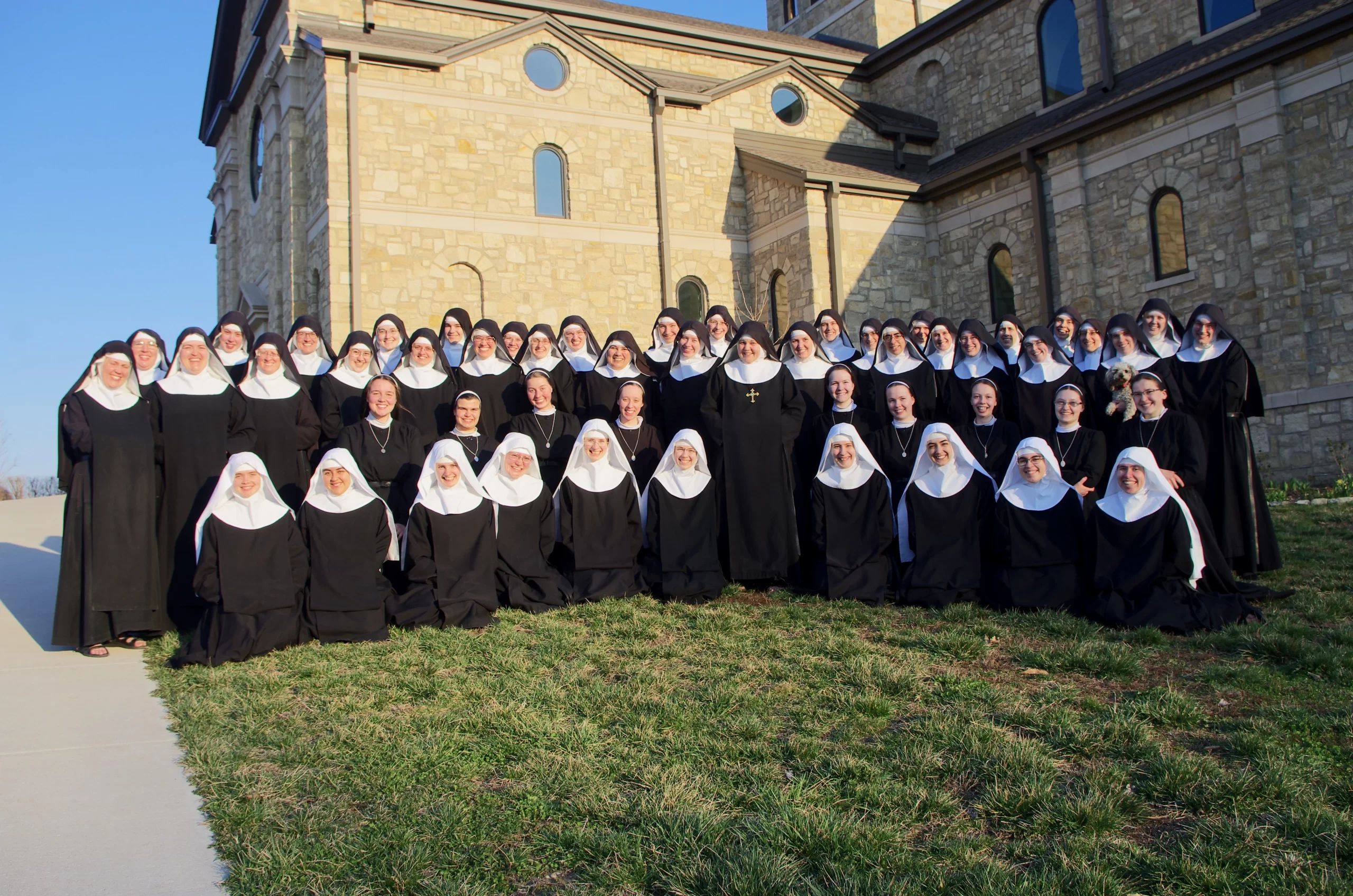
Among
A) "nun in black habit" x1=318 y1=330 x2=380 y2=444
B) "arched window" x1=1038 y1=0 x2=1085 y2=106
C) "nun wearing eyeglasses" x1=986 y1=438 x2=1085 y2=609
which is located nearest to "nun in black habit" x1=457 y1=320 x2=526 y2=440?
A: "nun in black habit" x1=318 y1=330 x2=380 y2=444

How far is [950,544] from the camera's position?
654 centimetres

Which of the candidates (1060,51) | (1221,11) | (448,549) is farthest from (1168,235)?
(448,549)

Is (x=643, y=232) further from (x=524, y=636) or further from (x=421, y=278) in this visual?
(x=524, y=636)

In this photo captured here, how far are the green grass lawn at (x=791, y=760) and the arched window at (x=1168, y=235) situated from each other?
1017 cm

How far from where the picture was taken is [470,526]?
656 cm

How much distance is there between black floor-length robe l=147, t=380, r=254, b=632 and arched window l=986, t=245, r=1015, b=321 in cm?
1381

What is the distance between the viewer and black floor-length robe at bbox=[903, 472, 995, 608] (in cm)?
641

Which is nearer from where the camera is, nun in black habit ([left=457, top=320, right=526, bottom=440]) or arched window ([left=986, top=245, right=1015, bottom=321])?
nun in black habit ([left=457, top=320, right=526, bottom=440])

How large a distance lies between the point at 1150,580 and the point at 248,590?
16.6 feet

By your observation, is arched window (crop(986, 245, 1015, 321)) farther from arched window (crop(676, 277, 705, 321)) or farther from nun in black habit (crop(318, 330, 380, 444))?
nun in black habit (crop(318, 330, 380, 444))

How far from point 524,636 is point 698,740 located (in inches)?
80.3

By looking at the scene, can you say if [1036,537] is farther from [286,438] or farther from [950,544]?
[286,438]

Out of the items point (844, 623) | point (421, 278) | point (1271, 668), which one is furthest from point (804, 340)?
point (421, 278)

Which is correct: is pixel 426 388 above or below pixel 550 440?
above
